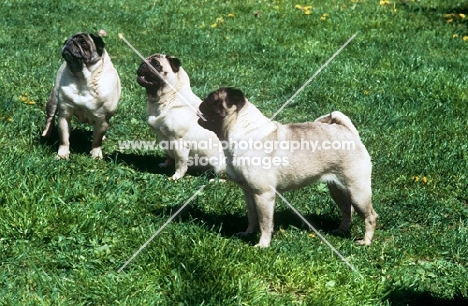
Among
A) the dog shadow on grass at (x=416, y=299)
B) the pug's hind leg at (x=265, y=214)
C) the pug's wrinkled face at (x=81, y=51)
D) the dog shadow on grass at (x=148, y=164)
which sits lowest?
the dog shadow on grass at (x=148, y=164)

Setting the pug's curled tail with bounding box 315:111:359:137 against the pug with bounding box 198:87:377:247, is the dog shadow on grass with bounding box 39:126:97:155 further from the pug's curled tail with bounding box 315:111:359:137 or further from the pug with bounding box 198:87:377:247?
the pug's curled tail with bounding box 315:111:359:137

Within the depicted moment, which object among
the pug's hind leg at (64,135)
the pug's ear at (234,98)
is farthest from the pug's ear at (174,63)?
the pug's ear at (234,98)

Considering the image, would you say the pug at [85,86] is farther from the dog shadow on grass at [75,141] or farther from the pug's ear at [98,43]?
the dog shadow on grass at [75,141]

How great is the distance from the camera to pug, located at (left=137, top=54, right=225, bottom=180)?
570 cm

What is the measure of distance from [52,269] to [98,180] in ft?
4.24

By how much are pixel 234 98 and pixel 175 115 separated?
1272 mm

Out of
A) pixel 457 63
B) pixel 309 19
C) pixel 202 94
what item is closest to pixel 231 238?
pixel 202 94

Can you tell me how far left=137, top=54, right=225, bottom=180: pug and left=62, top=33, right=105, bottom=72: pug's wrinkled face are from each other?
403mm

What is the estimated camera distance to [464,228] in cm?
512

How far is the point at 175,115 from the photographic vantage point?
575cm

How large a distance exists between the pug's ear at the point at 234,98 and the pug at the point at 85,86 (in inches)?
63.1

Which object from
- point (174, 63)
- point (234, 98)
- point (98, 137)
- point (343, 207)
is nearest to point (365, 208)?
point (343, 207)

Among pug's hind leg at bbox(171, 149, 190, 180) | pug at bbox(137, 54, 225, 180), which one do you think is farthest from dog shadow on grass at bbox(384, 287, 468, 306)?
pug's hind leg at bbox(171, 149, 190, 180)

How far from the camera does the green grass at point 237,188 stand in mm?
4012
